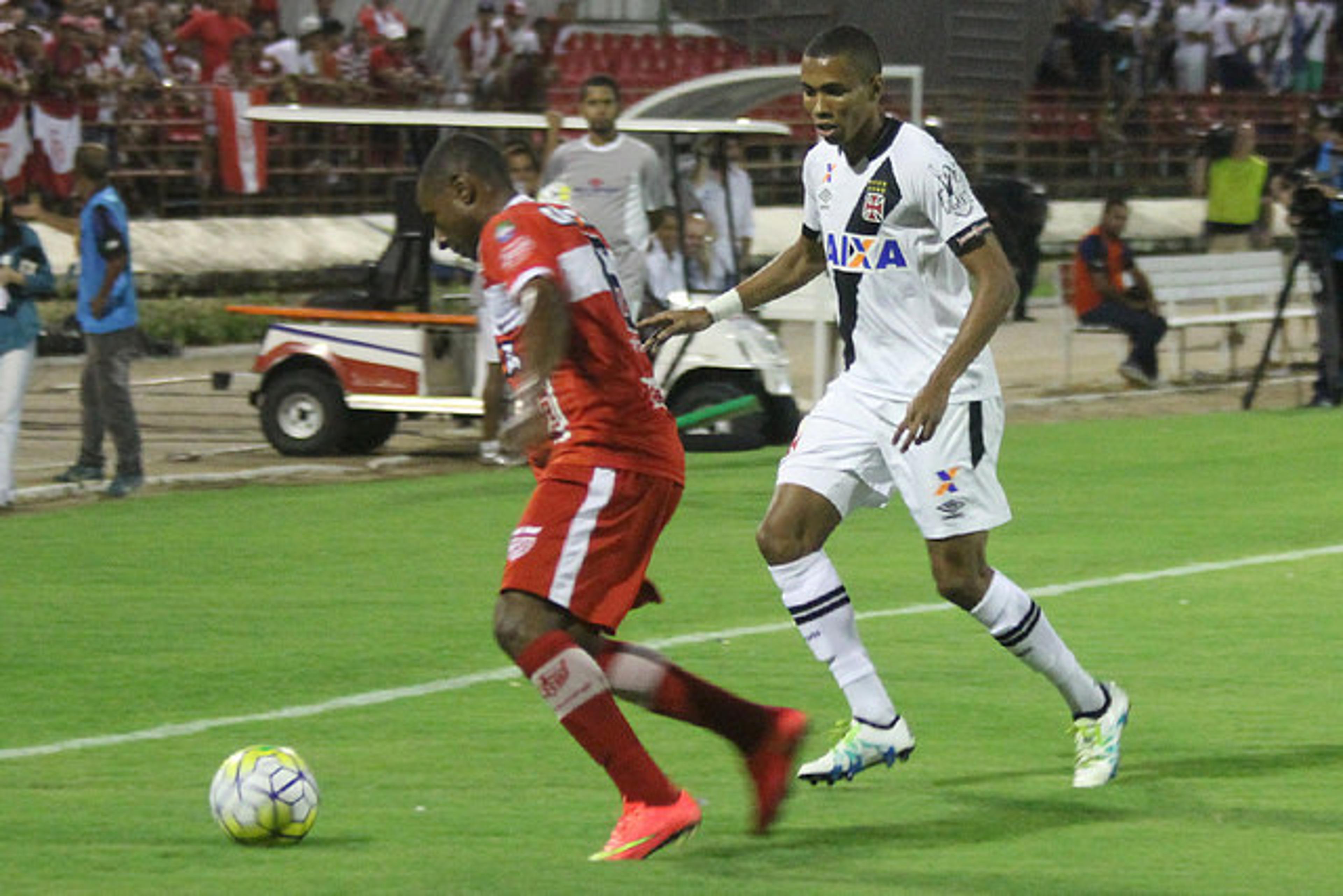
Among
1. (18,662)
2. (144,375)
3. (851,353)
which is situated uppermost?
(851,353)

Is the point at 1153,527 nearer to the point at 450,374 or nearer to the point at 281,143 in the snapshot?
the point at 450,374

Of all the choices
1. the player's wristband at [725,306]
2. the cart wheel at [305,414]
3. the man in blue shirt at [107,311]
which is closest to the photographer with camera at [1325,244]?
the cart wheel at [305,414]

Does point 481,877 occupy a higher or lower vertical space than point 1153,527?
higher

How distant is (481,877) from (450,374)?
962 cm

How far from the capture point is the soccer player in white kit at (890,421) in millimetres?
6387

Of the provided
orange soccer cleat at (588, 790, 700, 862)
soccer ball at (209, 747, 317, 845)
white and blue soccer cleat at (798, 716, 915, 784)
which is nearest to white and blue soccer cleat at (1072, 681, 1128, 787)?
white and blue soccer cleat at (798, 716, 915, 784)

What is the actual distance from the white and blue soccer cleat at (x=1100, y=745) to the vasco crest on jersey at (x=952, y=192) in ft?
4.81

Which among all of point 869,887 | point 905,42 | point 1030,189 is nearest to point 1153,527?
point 869,887

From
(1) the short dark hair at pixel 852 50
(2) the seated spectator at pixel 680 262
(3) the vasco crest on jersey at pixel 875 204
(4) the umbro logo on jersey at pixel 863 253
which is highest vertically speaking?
(1) the short dark hair at pixel 852 50

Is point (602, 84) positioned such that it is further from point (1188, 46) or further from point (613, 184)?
point (1188, 46)

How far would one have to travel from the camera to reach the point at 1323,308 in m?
17.9

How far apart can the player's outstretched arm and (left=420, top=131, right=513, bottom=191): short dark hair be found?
1048 millimetres

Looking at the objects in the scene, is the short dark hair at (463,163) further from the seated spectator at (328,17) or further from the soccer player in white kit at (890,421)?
the seated spectator at (328,17)

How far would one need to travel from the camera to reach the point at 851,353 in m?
6.72
